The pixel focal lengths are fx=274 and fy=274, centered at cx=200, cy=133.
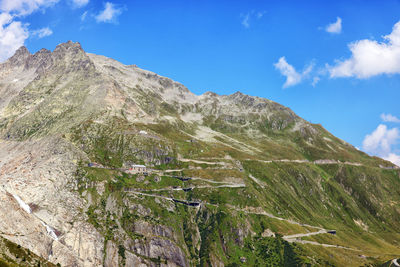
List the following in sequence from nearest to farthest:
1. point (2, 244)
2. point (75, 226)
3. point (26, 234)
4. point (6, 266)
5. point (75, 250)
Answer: point (6, 266), point (2, 244), point (26, 234), point (75, 250), point (75, 226)

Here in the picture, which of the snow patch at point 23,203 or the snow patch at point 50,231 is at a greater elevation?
the snow patch at point 23,203

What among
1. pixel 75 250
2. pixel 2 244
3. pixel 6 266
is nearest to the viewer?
pixel 6 266

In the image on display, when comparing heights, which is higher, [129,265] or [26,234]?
[26,234]

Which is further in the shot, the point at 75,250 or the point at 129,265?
the point at 129,265

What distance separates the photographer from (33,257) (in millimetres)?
122812

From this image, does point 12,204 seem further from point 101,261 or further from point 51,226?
point 101,261

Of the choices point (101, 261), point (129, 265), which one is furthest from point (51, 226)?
point (129, 265)

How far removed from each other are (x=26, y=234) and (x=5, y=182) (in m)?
61.1

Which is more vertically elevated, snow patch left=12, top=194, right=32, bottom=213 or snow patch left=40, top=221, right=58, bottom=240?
snow patch left=12, top=194, right=32, bottom=213

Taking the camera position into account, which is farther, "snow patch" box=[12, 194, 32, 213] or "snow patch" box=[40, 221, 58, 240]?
"snow patch" box=[12, 194, 32, 213]

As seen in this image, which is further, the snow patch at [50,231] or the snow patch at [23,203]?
the snow patch at [23,203]

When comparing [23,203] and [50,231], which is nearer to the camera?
[50,231]

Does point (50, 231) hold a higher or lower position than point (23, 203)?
lower

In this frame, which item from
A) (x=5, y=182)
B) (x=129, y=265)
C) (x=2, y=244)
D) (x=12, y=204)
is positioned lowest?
(x=129, y=265)
